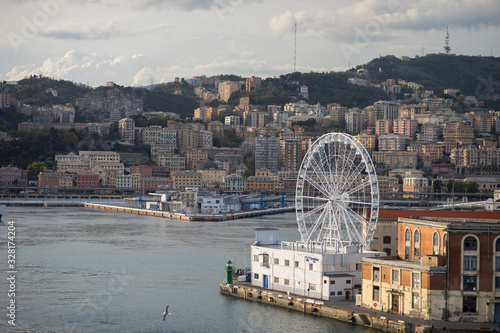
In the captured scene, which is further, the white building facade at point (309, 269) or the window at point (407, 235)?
the white building facade at point (309, 269)

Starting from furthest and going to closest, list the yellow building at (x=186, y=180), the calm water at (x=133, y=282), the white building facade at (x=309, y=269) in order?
the yellow building at (x=186, y=180) < the white building facade at (x=309, y=269) < the calm water at (x=133, y=282)

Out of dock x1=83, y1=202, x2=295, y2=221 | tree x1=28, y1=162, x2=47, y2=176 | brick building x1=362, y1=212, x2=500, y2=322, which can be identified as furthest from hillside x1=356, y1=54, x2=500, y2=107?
brick building x1=362, y1=212, x2=500, y2=322

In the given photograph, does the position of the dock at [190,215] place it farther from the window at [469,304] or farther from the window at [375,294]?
the window at [469,304]

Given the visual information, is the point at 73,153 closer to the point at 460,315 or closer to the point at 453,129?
the point at 453,129

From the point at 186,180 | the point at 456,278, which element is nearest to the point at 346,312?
the point at 456,278

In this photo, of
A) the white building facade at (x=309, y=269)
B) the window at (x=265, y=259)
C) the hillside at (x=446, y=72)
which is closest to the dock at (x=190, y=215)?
the white building facade at (x=309, y=269)

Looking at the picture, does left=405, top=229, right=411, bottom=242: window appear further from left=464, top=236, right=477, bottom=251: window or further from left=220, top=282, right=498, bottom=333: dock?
left=464, top=236, right=477, bottom=251: window

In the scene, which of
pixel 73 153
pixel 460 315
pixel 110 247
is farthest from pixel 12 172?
pixel 460 315
